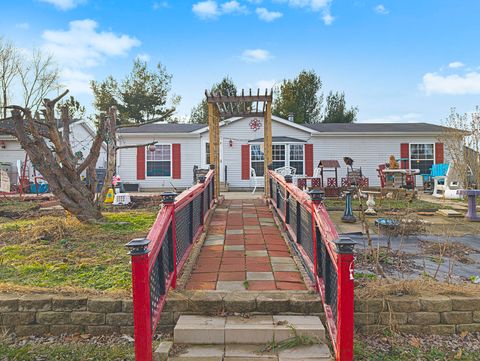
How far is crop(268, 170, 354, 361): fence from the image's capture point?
2.03m

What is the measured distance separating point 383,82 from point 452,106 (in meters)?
4.80

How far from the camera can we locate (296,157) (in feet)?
49.6

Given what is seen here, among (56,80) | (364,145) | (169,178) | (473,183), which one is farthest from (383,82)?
(56,80)

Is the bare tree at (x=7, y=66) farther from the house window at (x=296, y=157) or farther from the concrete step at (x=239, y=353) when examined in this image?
the concrete step at (x=239, y=353)

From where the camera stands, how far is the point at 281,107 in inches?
1089

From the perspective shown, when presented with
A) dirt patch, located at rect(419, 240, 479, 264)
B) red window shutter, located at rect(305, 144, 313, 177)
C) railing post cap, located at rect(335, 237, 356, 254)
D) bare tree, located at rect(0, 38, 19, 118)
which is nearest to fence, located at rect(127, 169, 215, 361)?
railing post cap, located at rect(335, 237, 356, 254)

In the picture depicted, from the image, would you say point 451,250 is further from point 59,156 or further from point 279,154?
point 279,154

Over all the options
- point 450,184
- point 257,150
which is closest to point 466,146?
point 450,184

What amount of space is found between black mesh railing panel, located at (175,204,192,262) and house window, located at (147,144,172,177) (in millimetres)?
11709

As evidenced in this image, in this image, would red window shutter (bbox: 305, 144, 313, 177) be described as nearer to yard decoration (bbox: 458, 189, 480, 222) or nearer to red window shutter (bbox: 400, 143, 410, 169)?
red window shutter (bbox: 400, 143, 410, 169)

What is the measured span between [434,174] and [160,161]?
11.2m

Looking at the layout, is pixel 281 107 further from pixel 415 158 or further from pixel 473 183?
pixel 473 183

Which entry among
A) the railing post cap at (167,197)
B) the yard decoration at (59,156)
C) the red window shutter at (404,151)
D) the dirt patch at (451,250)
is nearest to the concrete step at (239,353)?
the railing post cap at (167,197)

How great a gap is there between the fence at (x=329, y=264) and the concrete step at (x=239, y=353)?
0.19 m
